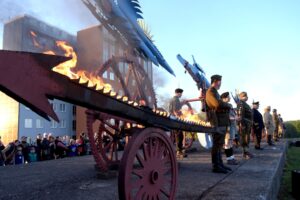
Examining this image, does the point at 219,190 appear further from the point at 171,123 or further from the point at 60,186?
the point at 60,186

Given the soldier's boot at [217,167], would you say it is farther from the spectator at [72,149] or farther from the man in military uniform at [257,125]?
the spectator at [72,149]

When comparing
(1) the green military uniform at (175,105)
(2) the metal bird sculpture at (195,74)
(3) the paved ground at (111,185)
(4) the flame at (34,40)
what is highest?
(2) the metal bird sculpture at (195,74)

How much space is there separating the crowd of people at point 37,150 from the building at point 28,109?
172 cm

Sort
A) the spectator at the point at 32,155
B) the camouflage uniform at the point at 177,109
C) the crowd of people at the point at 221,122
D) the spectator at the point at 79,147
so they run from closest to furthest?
the crowd of people at the point at 221,122 → the camouflage uniform at the point at 177,109 → the spectator at the point at 32,155 → the spectator at the point at 79,147

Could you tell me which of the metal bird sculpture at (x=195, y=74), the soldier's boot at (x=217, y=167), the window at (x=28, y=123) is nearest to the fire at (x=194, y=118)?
the soldier's boot at (x=217, y=167)

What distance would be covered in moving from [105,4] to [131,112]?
1.24 m

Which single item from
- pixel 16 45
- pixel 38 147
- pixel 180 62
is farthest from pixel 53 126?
pixel 16 45

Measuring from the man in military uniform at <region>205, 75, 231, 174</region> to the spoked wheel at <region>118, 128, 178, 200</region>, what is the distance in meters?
2.81

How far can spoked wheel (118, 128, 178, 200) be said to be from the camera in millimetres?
2578

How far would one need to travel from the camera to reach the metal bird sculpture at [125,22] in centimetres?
340

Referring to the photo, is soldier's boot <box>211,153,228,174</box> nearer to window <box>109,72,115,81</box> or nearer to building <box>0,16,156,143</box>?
building <box>0,16,156,143</box>

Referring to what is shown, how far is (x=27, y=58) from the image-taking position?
6.44 feet

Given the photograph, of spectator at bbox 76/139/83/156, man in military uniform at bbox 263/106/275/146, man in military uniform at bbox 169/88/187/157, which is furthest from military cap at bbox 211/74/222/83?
spectator at bbox 76/139/83/156

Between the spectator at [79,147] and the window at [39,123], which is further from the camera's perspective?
the window at [39,123]
